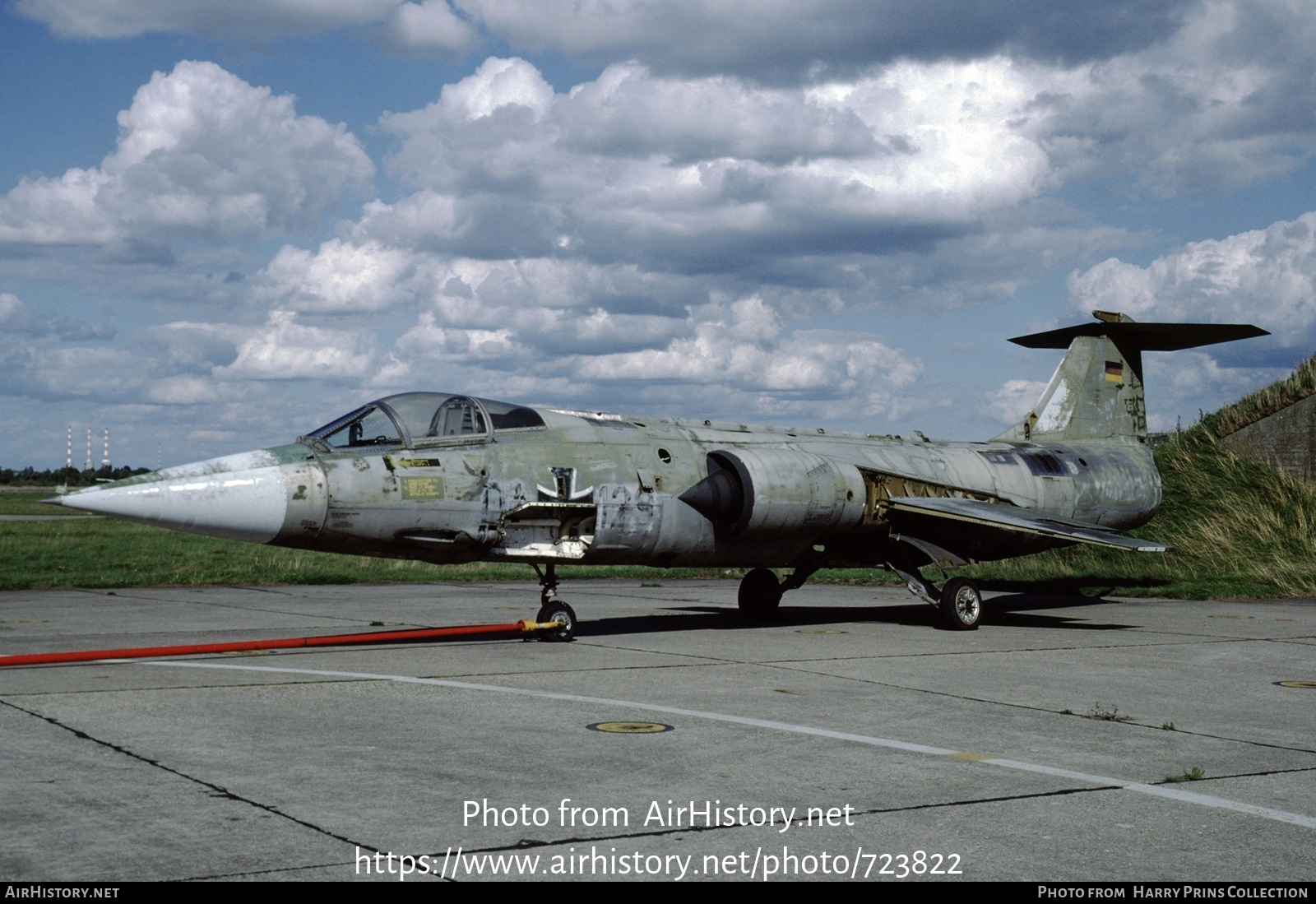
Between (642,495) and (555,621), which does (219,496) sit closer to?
(555,621)

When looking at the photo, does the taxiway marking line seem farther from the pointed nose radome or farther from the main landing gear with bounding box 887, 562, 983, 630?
the main landing gear with bounding box 887, 562, 983, 630

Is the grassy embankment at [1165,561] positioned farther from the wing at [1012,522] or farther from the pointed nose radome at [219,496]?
the pointed nose radome at [219,496]

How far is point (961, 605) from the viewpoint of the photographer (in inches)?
675

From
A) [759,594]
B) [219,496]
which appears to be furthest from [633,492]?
[219,496]

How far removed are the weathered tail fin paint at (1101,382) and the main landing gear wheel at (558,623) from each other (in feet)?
35.4

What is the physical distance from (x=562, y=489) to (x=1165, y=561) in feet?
55.8

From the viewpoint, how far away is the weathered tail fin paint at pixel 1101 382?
22406mm

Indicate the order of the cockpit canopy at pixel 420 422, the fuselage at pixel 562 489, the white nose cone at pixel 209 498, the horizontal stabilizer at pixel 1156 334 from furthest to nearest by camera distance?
the horizontal stabilizer at pixel 1156 334 → the cockpit canopy at pixel 420 422 → the fuselage at pixel 562 489 → the white nose cone at pixel 209 498

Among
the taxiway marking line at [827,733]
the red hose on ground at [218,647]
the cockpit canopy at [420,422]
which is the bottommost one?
the taxiway marking line at [827,733]

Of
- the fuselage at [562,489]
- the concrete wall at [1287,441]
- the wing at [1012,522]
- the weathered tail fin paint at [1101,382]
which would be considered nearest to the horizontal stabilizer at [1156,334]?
the weathered tail fin paint at [1101,382]

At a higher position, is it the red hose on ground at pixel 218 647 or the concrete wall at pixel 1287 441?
the concrete wall at pixel 1287 441

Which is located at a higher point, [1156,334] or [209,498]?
[1156,334]

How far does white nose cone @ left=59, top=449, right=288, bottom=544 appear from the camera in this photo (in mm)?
11266

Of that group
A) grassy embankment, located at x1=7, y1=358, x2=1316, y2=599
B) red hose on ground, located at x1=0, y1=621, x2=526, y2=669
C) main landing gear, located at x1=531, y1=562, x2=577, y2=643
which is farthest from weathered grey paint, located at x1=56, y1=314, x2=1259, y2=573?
grassy embankment, located at x1=7, y1=358, x2=1316, y2=599
